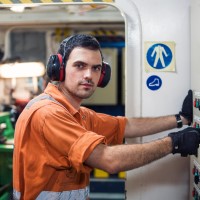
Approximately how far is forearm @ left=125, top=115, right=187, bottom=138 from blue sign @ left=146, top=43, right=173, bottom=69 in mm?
351

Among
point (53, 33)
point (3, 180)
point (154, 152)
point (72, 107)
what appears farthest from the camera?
point (53, 33)

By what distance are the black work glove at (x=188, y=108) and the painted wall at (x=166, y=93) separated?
67 mm

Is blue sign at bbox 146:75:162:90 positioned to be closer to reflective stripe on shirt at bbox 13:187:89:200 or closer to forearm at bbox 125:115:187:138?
forearm at bbox 125:115:187:138

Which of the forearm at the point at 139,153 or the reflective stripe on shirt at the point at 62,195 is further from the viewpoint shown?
the reflective stripe on shirt at the point at 62,195

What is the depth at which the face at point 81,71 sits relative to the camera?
70.2 inches

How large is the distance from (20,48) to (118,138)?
381 cm

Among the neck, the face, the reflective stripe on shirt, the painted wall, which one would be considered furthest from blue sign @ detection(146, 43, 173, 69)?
the reflective stripe on shirt

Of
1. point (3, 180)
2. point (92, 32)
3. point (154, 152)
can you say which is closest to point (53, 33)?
point (92, 32)

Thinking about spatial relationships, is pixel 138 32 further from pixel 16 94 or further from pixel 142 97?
pixel 16 94

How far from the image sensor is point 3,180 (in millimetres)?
3770

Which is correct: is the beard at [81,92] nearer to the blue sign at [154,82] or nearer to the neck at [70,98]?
the neck at [70,98]

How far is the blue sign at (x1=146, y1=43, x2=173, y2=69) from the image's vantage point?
2102mm

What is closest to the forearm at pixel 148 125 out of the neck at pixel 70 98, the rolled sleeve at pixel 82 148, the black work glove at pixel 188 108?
the black work glove at pixel 188 108

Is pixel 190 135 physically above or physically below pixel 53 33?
below
